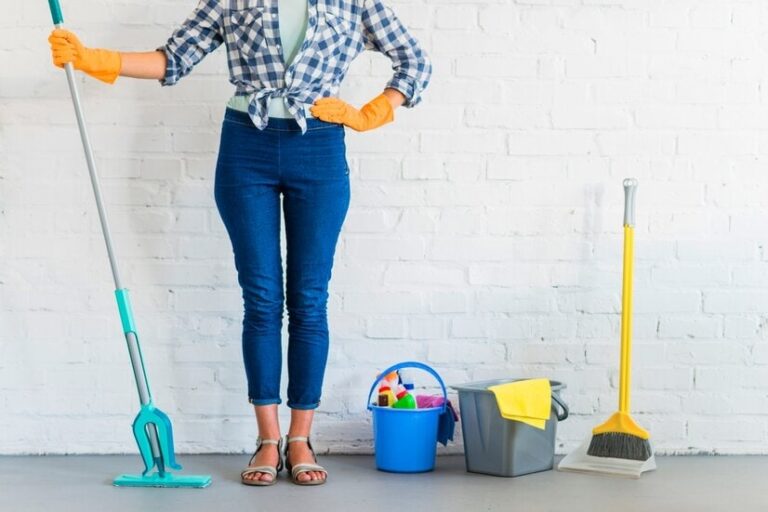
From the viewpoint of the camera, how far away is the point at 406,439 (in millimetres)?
2654

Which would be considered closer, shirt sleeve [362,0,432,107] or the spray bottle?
shirt sleeve [362,0,432,107]

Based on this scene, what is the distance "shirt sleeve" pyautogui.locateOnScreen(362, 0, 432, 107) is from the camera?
2.55 meters

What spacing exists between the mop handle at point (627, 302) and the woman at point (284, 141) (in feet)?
2.15

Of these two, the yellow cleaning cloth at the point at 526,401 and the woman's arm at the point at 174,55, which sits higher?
the woman's arm at the point at 174,55

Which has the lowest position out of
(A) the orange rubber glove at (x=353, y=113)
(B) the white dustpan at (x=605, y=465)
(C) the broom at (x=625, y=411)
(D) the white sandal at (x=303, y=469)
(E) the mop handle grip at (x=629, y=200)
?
(B) the white dustpan at (x=605, y=465)

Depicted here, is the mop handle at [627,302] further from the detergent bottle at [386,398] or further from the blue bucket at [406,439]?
the detergent bottle at [386,398]

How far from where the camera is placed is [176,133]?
9.43ft

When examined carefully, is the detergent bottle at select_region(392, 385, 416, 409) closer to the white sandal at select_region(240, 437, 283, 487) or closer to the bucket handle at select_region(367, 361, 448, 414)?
the bucket handle at select_region(367, 361, 448, 414)

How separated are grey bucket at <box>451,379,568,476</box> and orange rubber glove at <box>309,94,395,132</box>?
0.71m

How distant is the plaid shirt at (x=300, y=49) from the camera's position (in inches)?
96.0

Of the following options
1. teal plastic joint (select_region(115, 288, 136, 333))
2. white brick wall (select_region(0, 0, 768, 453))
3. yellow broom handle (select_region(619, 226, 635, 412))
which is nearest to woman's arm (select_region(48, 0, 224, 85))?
white brick wall (select_region(0, 0, 768, 453))

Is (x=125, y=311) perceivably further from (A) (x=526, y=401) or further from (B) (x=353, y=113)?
(A) (x=526, y=401)

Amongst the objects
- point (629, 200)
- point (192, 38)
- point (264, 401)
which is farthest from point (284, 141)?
point (629, 200)

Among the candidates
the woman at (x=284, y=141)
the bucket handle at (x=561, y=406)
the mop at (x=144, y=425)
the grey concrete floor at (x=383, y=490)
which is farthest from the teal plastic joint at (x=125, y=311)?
the bucket handle at (x=561, y=406)
